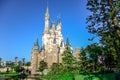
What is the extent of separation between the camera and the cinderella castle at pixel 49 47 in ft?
467

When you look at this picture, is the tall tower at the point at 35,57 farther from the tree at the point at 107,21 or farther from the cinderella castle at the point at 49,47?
the tree at the point at 107,21

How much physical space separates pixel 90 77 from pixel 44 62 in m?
104

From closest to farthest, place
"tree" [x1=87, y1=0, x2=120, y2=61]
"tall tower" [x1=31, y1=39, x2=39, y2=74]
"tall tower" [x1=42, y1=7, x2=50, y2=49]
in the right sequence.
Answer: "tree" [x1=87, y1=0, x2=120, y2=61], "tall tower" [x1=31, y1=39, x2=39, y2=74], "tall tower" [x1=42, y1=7, x2=50, y2=49]

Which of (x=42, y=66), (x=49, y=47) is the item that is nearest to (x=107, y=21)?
(x=42, y=66)

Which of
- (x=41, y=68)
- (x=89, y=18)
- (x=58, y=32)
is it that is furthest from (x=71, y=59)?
(x=58, y=32)

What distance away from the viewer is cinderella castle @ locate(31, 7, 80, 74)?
467ft

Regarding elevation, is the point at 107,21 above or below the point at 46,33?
below

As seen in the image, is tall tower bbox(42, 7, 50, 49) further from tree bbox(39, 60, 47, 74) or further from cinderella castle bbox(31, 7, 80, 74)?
tree bbox(39, 60, 47, 74)

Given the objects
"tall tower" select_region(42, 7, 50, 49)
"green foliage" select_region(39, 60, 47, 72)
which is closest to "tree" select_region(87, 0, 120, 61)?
"green foliage" select_region(39, 60, 47, 72)

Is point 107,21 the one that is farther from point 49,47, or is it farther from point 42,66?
point 49,47

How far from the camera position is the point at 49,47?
15650cm

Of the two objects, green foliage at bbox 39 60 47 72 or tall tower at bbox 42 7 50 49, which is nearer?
green foliage at bbox 39 60 47 72

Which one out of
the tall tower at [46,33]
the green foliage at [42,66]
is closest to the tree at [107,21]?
the green foliage at [42,66]

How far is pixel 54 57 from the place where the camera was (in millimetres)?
141750
